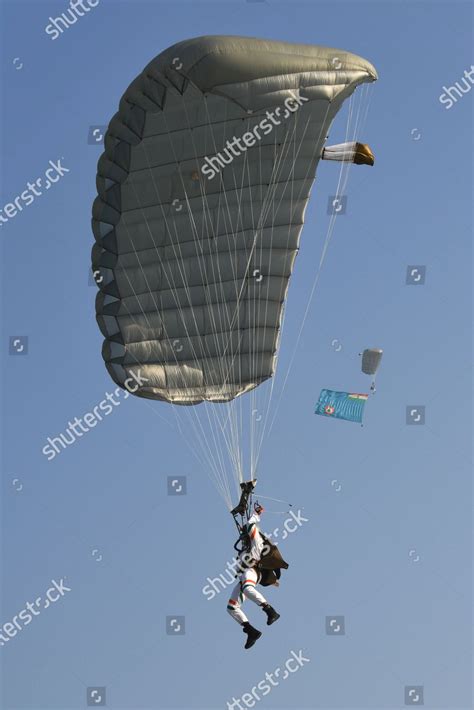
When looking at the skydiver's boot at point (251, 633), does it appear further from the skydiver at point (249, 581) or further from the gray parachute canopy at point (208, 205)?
the gray parachute canopy at point (208, 205)

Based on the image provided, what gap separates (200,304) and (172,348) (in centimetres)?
101

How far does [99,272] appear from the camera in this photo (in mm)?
28469

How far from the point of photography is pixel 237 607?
84.3ft

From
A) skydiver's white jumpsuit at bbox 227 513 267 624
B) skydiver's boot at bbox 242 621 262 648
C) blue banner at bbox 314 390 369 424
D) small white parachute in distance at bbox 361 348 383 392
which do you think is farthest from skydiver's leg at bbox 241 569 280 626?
small white parachute in distance at bbox 361 348 383 392

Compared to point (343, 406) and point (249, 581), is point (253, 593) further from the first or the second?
point (343, 406)

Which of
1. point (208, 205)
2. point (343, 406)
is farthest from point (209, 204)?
point (343, 406)

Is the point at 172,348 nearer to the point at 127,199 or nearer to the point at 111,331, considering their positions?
the point at 111,331

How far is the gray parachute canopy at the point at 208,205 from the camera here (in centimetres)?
2598

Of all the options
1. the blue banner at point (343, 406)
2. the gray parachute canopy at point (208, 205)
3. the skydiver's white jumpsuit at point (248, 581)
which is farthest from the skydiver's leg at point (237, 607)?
the blue banner at point (343, 406)

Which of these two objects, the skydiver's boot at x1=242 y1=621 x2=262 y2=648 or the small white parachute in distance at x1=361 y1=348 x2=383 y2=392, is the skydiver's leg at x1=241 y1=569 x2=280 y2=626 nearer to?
the skydiver's boot at x1=242 y1=621 x2=262 y2=648

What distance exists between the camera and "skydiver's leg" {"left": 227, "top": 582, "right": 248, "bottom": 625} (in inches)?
1010

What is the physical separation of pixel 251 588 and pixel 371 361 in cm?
970

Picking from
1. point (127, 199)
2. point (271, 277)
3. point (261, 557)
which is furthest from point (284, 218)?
point (261, 557)

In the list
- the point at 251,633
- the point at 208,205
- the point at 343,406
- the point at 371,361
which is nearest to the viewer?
the point at 251,633
